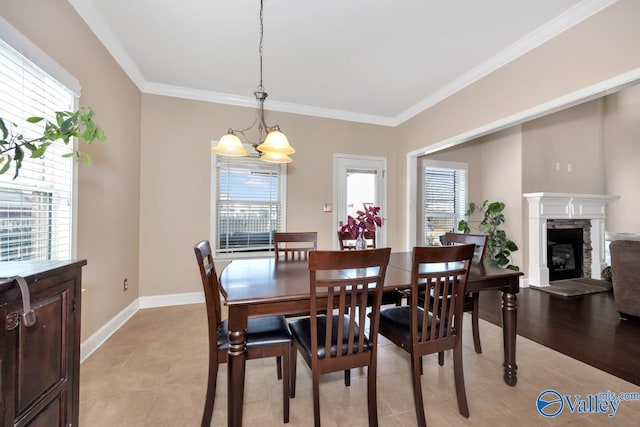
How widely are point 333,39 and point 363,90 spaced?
1127 mm

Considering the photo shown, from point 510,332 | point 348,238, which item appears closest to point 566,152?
Answer: point 510,332

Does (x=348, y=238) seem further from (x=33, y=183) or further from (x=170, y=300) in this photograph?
(x=170, y=300)

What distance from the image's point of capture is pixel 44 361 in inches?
39.5

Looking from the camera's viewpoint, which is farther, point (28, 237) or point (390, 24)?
point (390, 24)

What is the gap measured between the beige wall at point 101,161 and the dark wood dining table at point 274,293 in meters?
1.40

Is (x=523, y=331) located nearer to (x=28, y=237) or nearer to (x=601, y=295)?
(x=601, y=295)

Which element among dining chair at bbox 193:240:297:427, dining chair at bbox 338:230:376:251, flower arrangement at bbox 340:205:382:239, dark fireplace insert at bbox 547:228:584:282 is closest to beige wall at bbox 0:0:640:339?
dark fireplace insert at bbox 547:228:584:282

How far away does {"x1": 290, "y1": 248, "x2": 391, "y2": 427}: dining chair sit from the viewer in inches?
51.7

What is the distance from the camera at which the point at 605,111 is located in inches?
200

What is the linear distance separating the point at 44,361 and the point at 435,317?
1803 mm

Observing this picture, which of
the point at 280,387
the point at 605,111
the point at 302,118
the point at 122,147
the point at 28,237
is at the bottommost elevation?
the point at 280,387

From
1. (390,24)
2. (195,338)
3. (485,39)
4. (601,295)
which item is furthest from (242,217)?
(601,295)

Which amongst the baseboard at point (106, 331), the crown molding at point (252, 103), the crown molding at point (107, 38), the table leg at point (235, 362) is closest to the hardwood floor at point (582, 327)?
the table leg at point (235, 362)

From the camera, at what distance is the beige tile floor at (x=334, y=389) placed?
63.6 inches
